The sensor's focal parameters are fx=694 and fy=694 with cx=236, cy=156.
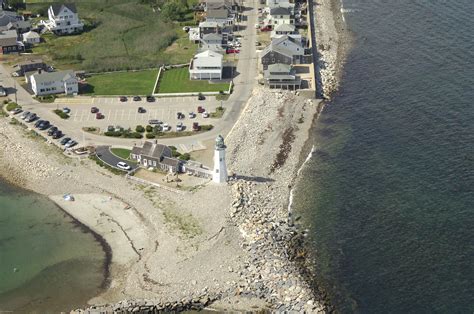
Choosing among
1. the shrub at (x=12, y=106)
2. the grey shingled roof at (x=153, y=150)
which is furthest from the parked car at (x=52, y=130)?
the grey shingled roof at (x=153, y=150)

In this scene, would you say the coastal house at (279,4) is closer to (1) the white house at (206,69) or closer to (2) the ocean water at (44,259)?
(1) the white house at (206,69)

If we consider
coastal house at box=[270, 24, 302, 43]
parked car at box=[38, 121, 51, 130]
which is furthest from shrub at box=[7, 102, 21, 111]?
coastal house at box=[270, 24, 302, 43]

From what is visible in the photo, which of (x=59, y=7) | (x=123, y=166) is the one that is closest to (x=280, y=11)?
(x=59, y=7)

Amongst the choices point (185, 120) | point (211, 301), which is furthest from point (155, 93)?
point (211, 301)

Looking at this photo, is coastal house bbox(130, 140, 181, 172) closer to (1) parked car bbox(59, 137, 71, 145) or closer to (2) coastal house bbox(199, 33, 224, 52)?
(1) parked car bbox(59, 137, 71, 145)

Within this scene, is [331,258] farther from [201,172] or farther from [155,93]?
[155,93]

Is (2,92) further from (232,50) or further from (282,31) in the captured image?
(282,31)
